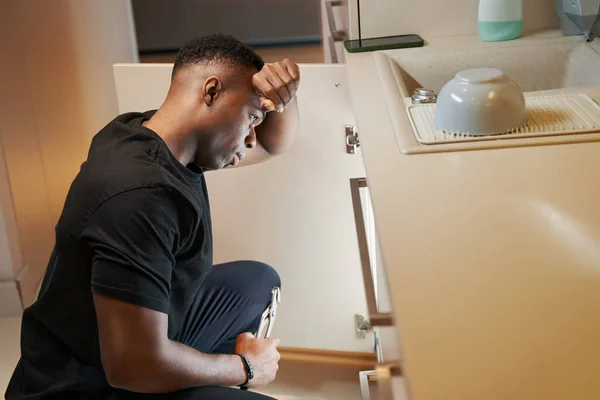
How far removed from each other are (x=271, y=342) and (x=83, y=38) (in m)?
1.45

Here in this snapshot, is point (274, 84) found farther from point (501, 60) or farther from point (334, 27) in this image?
point (334, 27)

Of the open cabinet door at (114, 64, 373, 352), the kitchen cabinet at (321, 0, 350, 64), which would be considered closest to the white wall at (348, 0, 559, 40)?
the kitchen cabinet at (321, 0, 350, 64)

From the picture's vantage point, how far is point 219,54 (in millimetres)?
1188

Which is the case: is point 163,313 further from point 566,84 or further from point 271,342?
point 566,84

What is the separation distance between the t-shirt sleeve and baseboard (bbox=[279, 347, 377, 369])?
905 mm

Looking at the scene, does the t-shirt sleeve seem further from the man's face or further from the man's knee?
the man's knee

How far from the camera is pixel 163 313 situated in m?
1.04

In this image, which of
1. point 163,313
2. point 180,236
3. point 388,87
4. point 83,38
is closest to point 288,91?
point 388,87

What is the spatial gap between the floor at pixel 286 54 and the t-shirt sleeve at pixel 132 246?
2427 millimetres

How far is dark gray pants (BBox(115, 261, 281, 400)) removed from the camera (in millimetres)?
1475

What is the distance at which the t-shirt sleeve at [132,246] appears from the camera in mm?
995

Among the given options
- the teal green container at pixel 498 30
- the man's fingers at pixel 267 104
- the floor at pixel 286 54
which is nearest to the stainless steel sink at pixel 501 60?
the teal green container at pixel 498 30

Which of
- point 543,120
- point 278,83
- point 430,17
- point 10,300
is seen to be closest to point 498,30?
point 430,17

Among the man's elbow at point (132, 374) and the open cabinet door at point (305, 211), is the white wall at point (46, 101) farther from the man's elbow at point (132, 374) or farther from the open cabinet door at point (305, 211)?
the man's elbow at point (132, 374)
